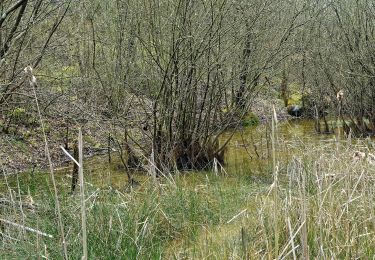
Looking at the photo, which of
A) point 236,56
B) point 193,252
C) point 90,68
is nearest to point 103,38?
point 90,68

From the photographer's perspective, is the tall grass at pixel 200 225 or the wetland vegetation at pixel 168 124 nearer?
the tall grass at pixel 200 225

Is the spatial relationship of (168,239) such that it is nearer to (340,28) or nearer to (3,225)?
(3,225)

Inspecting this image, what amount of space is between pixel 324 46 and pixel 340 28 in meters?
1.17

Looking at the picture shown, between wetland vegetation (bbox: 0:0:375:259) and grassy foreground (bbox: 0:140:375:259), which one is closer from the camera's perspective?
grassy foreground (bbox: 0:140:375:259)

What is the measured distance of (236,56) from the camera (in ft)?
27.5

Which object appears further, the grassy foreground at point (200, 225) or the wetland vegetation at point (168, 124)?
the wetland vegetation at point (168, 124)

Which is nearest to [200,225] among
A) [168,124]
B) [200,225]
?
[200,225]

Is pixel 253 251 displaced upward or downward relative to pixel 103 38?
downward

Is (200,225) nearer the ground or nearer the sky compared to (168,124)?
nearer the ground

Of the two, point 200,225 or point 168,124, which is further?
point 168,124

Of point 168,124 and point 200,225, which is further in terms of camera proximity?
point 168,124

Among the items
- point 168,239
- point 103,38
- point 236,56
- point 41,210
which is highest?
point 103,38

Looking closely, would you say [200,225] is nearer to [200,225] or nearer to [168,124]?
[200,225]

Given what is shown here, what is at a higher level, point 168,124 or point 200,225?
point 168,124
